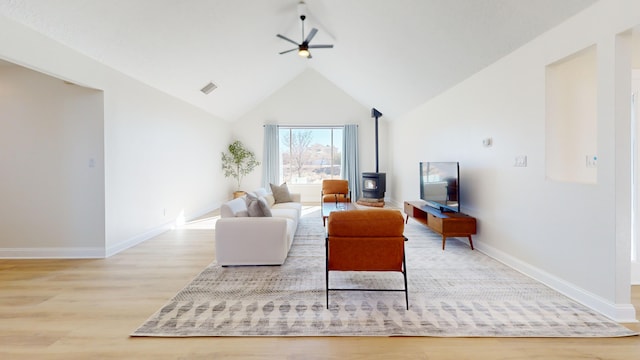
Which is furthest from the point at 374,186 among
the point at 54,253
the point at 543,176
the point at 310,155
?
the point at 54,253

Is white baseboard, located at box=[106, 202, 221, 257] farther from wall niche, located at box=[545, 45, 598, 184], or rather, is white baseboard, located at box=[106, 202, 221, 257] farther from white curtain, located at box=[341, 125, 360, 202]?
wall niche, located at box=[545, 45, 598, 184]

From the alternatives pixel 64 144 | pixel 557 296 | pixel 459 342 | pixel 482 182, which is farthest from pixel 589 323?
pixel 64 144

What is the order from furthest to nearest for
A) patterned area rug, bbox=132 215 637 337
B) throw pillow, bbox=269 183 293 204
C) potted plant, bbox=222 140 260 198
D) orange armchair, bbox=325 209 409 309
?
potted plant, bbox=222 140 260 198 < throw pillow, bbox=269 183 293 204 < orange armchair, bbox=325 209 409 309 < patterned area rug, bbox=132 215 637 337

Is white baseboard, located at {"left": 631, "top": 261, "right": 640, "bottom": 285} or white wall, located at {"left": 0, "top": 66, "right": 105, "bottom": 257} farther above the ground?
white wall, located at {"left": 0, "top": 66, "right": 105, "bottom": 257}

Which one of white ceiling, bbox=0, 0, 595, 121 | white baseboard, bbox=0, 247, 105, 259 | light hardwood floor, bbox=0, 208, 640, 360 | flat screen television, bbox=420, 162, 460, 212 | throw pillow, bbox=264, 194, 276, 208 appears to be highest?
white ceiling, bbox=0, 0, 595, 121

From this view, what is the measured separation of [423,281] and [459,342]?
3.21 ft

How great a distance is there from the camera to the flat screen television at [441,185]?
158 inches

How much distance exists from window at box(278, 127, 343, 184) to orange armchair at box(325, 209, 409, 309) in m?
6.44

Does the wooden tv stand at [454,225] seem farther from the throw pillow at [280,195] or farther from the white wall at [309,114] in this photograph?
the white wall at [309,114]

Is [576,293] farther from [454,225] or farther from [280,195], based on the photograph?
[280,195]

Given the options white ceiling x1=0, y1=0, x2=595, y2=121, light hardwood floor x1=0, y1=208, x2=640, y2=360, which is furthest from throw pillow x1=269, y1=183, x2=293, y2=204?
light hardwood floor x1=0, y1=208, x2=640, y2=360

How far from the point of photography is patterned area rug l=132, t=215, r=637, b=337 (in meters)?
2.05

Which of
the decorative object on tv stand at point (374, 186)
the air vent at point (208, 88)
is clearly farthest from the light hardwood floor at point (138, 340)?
the decorative object on tv stand at point (374, 186)

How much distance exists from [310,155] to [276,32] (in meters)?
4.25
